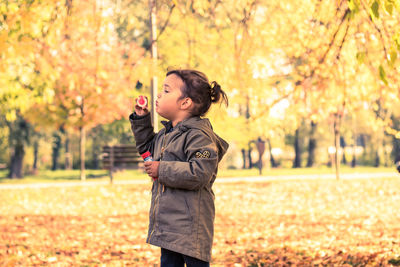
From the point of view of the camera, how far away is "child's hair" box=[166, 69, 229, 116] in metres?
2.83

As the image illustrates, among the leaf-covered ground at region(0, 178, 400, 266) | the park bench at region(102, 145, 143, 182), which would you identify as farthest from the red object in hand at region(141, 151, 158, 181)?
the park bench at region(102, 145, 143, 182)

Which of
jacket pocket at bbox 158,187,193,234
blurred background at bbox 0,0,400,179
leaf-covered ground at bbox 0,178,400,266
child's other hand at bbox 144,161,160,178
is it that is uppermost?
blurred background at bbox 0,0,400,179

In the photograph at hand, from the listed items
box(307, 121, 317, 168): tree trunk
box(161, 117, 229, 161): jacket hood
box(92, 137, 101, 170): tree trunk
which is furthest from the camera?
box(307, 121, 317, 168): tree trunk

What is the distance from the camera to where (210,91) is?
291cm

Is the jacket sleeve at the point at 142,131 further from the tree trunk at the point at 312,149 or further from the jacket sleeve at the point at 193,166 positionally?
the tree trunk at the point at 312,149

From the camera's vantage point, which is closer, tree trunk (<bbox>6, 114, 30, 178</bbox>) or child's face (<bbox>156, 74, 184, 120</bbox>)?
child's face (<bbox>156, 74, 184, 120</bbox>)

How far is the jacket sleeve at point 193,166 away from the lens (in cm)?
264

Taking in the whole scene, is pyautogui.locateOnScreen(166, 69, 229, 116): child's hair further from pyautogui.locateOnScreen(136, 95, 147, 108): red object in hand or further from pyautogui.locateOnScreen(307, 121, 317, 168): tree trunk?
pyautogui.locateOnScreen(307, 121, 317, 168): tree trunk

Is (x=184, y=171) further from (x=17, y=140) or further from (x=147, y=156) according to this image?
(x=17, y=140)

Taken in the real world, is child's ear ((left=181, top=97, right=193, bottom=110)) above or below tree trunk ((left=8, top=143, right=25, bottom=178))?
above

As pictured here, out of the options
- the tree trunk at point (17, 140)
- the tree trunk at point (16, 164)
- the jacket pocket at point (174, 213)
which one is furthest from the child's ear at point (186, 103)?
the tree trunk at point (16, 164)

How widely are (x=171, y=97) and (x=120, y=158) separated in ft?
39.3

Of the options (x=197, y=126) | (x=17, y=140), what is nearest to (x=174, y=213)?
(x=197, y=126)

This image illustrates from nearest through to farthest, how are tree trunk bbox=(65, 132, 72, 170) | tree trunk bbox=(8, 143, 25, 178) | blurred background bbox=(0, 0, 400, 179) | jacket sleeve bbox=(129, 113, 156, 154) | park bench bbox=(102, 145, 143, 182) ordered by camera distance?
jacket sleeve bbox=(129, 113, 156, 154)
blurred background bbox=(0, 0, 400, 179)
park bench bbox=(102, 145, 143, 182)
tree trunk bbox=(8, 143, 25, 178)
tree trunk bbox=(65, 132, 72, 170)
